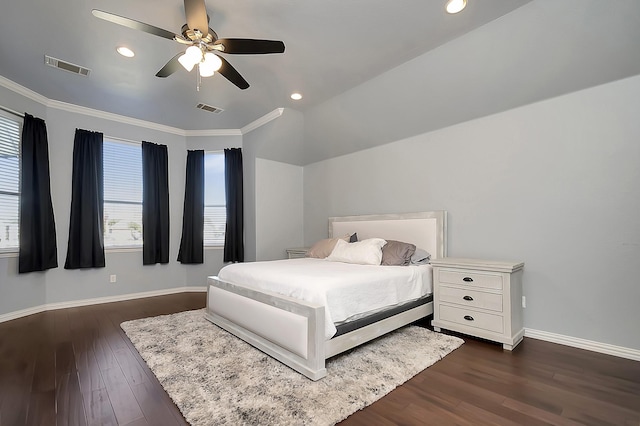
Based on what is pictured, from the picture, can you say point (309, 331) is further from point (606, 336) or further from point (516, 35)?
point (516, 35)

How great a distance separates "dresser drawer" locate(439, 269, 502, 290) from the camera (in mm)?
2623

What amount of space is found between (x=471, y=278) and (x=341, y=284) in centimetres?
135

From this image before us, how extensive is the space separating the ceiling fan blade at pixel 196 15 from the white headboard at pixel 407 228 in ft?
9.75

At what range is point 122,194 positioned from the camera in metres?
4.62

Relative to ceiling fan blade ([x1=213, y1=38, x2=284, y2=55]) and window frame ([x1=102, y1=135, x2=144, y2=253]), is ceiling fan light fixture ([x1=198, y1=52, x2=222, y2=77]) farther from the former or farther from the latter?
window frame ([x1=102, y1=135, x2=144, y2=253])

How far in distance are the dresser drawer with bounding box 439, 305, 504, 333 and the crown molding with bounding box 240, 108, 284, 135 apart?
337 cm

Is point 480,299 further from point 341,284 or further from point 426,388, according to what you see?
point 341,284

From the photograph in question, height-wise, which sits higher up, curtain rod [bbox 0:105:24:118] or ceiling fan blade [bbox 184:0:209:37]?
ceiling fan blade [bbox 184:0:209:37]

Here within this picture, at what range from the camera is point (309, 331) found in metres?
2.07

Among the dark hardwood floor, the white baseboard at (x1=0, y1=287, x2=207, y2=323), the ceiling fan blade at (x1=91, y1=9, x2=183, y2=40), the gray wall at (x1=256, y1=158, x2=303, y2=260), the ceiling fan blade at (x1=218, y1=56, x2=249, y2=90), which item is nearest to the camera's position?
the dark hardwood floor

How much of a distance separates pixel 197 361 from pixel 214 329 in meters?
0.78

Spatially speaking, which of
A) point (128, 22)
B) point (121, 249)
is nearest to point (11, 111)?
point (121, 249)

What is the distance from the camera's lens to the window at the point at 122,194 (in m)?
4.50

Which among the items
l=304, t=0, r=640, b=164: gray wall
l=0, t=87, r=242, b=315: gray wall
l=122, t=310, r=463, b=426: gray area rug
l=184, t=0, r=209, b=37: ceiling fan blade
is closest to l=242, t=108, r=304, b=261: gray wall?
l=0, t=87, r=242, b=315: gray wall
